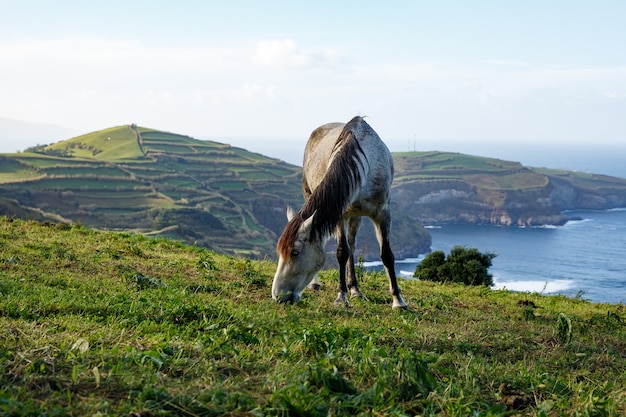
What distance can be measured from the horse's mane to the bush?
1032 centimetres

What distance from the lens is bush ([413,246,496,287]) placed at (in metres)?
18.5

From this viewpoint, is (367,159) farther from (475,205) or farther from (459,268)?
(475,205)

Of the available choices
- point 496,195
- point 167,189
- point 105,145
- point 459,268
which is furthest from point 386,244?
point 496,195

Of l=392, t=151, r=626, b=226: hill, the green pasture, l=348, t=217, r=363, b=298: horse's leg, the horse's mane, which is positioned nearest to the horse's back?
the horse's mane

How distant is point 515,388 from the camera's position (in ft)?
14.6

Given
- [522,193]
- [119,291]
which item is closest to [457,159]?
[522,193]

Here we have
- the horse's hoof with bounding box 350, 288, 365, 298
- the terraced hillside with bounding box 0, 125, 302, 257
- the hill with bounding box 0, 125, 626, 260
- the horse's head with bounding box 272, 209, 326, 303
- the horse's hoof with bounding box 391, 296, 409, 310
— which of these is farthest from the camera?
the hill with bounding box 0, 125, 626, 260

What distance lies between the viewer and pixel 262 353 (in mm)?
4766

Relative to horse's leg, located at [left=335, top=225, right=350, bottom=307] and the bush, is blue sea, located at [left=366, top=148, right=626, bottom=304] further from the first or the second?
horse's leg, located at [left=335, top=225, right=350, bottom=307]

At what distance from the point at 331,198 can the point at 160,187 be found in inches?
4238

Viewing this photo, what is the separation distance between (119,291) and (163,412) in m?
4.63

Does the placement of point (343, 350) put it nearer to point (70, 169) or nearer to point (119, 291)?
point (119, 291)

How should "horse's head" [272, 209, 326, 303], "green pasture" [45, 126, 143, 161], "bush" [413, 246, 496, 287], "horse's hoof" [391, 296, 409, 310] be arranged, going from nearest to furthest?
"horse's head" [272, 209, 326, 303] → "horse's hoof" [391, 296, 409, 310] → "bush" [413, 246, 496, 287] → "green pasture" [45, 126, 143, 161]

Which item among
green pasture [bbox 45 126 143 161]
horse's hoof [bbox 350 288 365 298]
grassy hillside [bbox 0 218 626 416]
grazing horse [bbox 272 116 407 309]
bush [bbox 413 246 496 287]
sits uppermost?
green pasture [bbox 45 126 143 161]
